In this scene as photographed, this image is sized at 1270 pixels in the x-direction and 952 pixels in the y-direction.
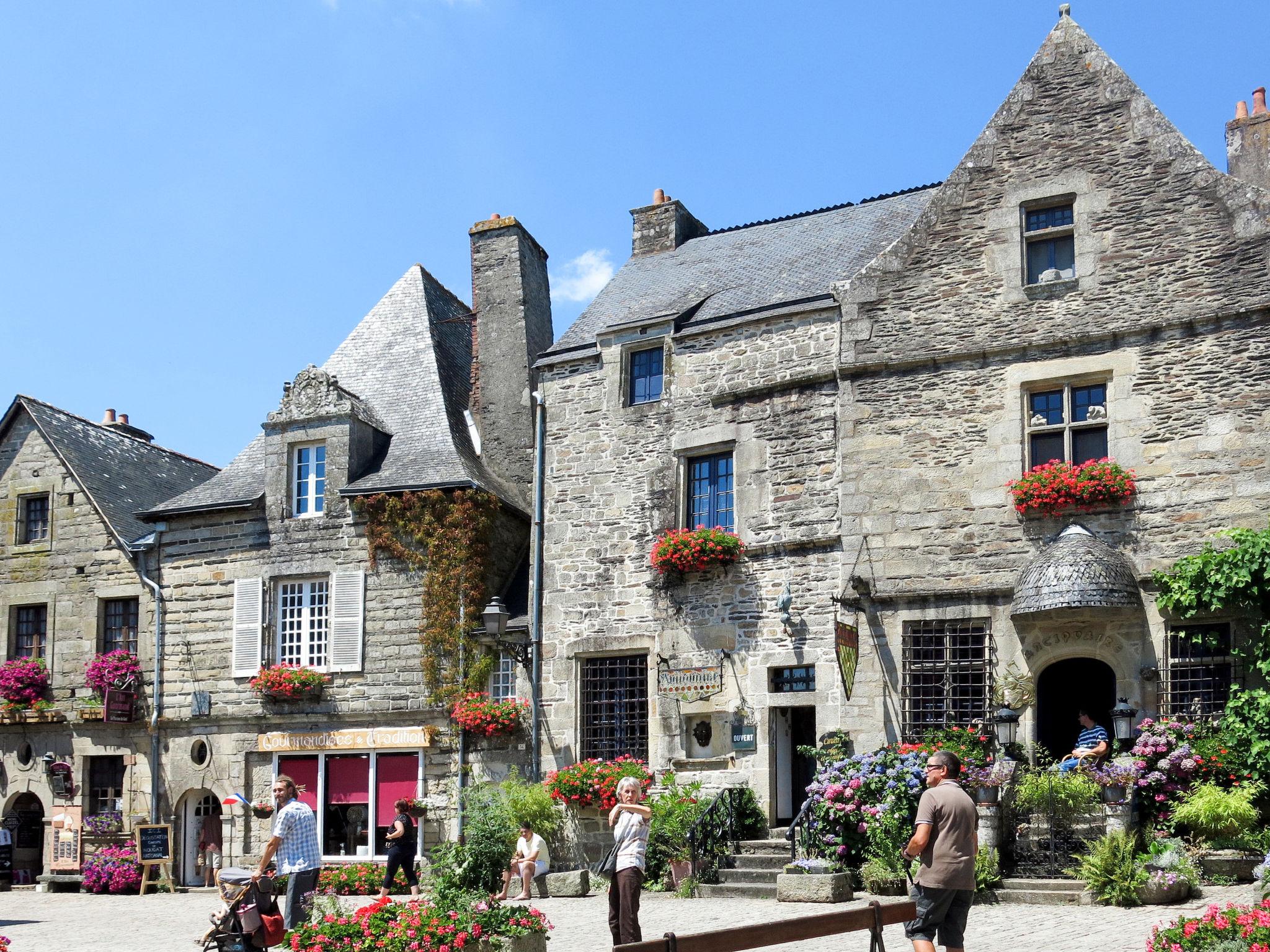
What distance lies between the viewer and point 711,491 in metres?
19.0

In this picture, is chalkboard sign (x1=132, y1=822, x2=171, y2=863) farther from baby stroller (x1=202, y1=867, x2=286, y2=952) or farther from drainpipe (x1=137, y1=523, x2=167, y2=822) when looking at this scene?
baby stroller (x1=202, y1=867, x2=286, y2=952)

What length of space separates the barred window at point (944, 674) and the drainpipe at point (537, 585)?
5116 millimetres

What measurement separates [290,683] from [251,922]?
35.4ft

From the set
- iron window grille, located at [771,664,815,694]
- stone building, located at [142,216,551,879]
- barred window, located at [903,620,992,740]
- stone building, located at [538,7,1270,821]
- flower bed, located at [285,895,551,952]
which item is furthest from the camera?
stone building, located at [142,216,551,879]

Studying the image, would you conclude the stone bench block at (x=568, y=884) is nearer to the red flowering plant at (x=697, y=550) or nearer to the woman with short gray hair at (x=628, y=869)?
the red flowering plant at (x=697, y=550)

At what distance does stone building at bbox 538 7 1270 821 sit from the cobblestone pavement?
10.4 ft

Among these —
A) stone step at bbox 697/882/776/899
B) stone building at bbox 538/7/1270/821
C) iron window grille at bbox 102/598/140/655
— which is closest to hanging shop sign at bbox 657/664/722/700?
stone building at bbox 538/7/1270/821

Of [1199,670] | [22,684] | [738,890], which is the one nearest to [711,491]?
[738,890]

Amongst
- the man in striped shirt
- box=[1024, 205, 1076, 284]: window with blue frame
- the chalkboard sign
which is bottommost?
the chalkboard sign

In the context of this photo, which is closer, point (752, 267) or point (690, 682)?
point (690, 682)

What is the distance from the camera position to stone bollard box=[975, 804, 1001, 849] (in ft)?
44.9

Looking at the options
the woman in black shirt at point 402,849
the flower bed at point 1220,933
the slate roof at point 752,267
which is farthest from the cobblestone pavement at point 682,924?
the slate roof at point 752,267

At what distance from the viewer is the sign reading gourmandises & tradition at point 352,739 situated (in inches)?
794

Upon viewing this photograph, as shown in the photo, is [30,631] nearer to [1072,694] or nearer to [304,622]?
[304,622]
